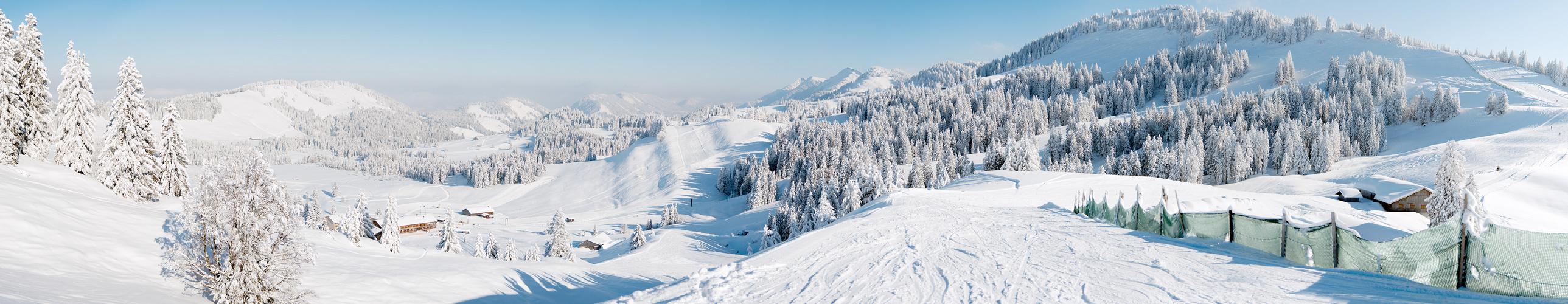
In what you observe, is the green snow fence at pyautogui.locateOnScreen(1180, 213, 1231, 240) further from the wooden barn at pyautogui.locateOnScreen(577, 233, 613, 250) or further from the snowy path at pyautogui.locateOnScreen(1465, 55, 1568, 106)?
the snowy path at pyautogui.locateOnScreen(1465, 55, 1568, 106)

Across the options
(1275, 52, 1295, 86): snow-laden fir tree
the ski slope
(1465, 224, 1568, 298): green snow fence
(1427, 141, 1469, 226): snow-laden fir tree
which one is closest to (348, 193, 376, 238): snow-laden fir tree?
the ski slope

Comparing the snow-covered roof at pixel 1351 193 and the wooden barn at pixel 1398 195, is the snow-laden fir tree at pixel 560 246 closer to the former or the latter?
the snow-covered roof at pixel 1351 193

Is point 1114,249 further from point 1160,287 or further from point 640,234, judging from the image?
point 640,234

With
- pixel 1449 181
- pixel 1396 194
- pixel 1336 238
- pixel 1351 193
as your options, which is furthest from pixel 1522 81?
pixel 1336 238

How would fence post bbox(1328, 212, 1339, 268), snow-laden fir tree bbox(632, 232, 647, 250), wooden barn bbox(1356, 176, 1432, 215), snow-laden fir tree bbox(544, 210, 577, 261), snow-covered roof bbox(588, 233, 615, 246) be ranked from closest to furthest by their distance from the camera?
fence post bbox(1328, 212, 1339, 268) < wooden barn bbox(1356, 176, 1432, 215) < snow-laden fir tree bbox(544, 210, 577, 261) < snow-laden fir tree bbox(632, 232, 647, 250) < snow-covered roof bbox(588, 233, 615, 246)

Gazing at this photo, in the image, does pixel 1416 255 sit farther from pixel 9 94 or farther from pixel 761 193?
pixel 761 193

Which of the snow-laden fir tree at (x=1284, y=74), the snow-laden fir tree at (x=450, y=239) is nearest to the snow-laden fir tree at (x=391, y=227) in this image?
the snow-laden fir tree at (x=450, y=239)
